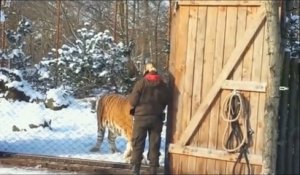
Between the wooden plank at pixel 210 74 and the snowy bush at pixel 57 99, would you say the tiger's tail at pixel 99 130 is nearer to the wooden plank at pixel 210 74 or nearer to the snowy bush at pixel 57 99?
the wooden plank at pixel 210 74

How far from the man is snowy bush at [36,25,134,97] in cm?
877

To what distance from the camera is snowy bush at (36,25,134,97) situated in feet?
59.0

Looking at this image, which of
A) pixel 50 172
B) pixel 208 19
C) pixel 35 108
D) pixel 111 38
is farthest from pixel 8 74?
pixel 208 19

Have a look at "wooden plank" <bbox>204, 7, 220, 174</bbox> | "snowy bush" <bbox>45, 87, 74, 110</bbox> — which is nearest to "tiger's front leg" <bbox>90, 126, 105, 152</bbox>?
"wooden plank" <bbox>204, 7, 220, 174</bbox>

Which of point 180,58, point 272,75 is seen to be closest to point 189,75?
point 180,58

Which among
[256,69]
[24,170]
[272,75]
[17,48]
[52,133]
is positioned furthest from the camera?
[17,48]

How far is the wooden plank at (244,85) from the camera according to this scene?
27.9 feet

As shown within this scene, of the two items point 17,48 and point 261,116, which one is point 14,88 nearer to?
point 17,48

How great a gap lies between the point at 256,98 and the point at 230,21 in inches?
42.1

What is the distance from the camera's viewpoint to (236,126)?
8.72 meters

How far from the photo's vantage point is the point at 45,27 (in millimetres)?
24984

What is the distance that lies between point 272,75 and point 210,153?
1.89 m

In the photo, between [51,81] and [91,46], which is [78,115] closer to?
[51,81]

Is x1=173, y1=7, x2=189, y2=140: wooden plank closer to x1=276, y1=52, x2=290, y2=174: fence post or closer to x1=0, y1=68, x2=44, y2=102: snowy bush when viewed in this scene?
x1=276, y1=52, x2=290, y2=174: fence post
